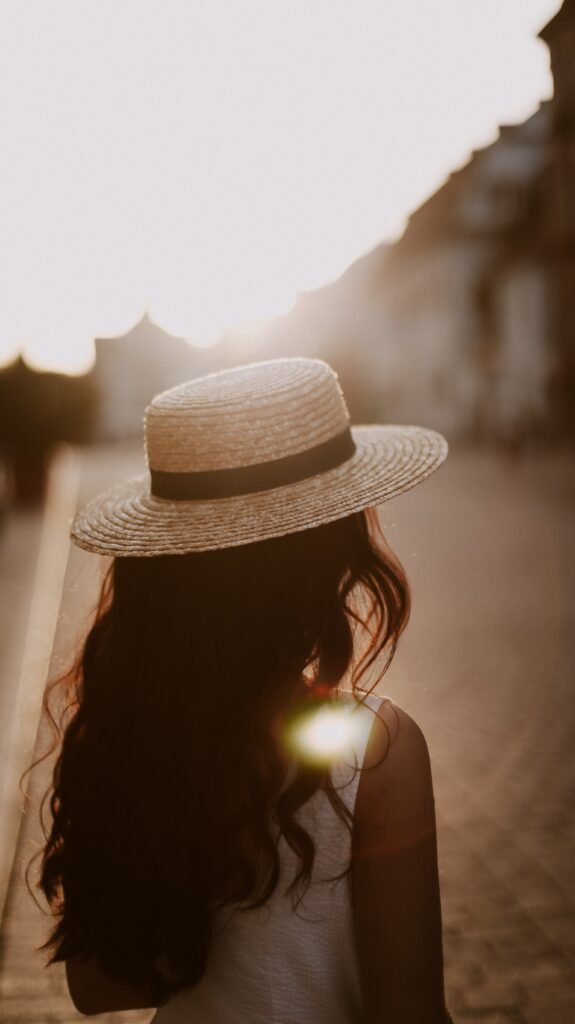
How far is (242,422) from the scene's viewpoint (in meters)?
1.97

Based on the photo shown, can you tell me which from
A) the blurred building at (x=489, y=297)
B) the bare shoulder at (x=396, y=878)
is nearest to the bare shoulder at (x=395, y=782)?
the bare shoulder at (x=396, y=878)

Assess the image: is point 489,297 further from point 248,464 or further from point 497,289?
point 248,464

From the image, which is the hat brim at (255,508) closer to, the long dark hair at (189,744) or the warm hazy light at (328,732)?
the long dark hair at (189,744)

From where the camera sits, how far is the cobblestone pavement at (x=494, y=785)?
4.12 m

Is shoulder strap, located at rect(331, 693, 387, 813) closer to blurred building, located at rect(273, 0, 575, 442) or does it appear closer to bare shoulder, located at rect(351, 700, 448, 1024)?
bare shoulder, located at rect(351, 700, 448, 1024)

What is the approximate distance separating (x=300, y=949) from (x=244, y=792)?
0.80 ft

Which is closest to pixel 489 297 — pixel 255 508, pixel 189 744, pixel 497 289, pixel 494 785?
pixel 497 289

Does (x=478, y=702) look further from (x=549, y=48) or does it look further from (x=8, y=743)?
(x=549, y=48)

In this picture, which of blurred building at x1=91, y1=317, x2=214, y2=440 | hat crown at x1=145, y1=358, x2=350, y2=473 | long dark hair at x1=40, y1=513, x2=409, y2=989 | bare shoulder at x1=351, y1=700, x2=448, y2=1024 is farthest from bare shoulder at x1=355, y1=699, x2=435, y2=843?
blurred building at x1=91, y1=317, x2=214, y2=440

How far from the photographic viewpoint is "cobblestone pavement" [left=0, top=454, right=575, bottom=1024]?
4125 mm

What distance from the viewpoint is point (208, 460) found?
6.41 ft

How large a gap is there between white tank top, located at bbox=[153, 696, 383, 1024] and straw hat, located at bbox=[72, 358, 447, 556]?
466 millimetres

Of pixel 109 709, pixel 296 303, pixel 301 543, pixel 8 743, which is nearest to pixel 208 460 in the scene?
pixel 301 543

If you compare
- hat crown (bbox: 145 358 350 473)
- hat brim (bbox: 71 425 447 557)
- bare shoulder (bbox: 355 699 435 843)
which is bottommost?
bare shoulder (bbox: 355 699 435 843)
